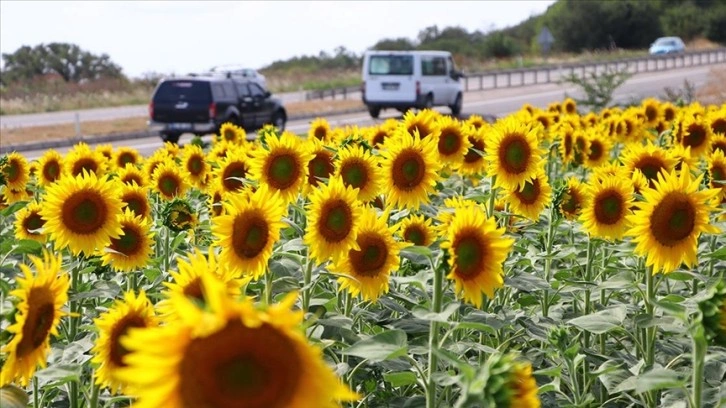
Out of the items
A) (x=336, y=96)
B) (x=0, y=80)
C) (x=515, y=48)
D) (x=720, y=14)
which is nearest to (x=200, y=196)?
(x=336, y=96)

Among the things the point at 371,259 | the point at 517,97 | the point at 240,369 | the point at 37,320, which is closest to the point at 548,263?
the point at 371,259

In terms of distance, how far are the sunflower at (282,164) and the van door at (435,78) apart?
2907 centimetres

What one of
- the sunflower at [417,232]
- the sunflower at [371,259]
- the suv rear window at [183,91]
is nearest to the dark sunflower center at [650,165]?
the sunflower at [417,232]

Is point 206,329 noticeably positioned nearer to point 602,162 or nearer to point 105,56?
point 602,162

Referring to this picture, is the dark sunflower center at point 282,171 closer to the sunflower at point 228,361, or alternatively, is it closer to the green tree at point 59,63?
the sunflower at point 228,361

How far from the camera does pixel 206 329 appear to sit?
1687 mm

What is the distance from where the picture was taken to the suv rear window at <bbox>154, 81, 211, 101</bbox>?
2467 cm

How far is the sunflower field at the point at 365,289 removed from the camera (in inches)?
70.1

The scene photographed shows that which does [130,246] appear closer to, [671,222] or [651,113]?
[671,222]

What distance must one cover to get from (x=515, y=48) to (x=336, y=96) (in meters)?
35.6

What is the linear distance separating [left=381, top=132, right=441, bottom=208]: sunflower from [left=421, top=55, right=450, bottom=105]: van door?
28909 mm

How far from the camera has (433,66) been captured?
112ft

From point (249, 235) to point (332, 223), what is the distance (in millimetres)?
342

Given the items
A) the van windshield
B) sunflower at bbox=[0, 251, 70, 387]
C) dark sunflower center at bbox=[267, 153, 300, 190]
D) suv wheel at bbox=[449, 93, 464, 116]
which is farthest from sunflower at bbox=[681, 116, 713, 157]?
suv wheel at bbox=[449, 93, 464, 116]
